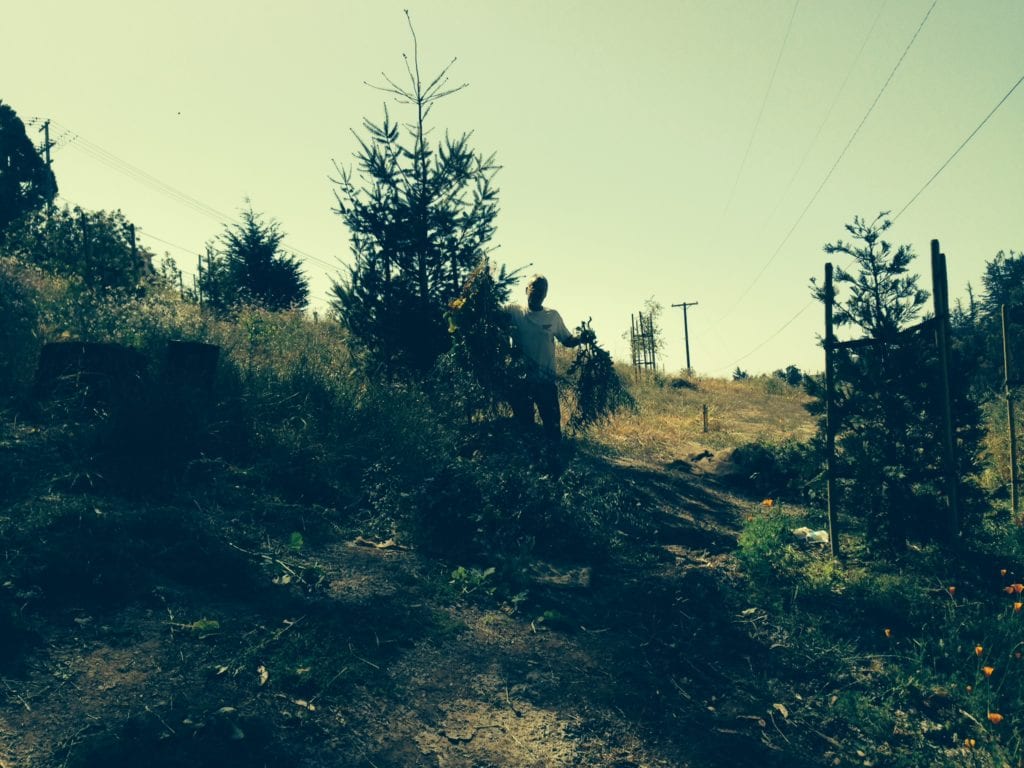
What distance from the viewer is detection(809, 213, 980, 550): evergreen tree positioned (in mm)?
5477

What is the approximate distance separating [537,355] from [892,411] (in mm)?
3556

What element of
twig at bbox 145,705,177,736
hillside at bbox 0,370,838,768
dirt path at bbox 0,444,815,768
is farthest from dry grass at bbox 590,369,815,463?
twig at bbox 145,705,177,736

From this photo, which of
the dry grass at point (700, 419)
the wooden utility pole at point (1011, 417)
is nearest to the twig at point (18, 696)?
the dry grass at point (700, 419)

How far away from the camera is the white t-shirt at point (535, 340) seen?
7.75 m

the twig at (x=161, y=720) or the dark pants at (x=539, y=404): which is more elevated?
the dark pants at (x=539, y=404)

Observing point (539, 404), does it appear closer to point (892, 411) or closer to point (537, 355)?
point (537, 355)

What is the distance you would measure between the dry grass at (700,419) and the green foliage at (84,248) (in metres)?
9.84

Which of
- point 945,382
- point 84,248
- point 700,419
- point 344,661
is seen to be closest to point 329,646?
point 344,661

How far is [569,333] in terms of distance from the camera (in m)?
8.05

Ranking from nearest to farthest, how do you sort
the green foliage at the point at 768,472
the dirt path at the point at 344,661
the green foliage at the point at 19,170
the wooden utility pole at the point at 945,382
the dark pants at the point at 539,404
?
1. the dirt path at the point at 344,661
2. the wooden utility pole at the point at 945,382
3. the dark pants at the point at 539,404
4. the green foliage at the point at 768,472
5. the green foliage at the point at 19,170

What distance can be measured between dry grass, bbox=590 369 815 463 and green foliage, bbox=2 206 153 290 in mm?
9837

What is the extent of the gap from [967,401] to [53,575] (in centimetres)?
639

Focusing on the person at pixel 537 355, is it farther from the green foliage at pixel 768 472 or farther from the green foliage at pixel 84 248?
the green foliage at pixel 84 248

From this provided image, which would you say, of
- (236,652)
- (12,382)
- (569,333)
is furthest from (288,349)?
(236,652)
